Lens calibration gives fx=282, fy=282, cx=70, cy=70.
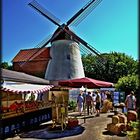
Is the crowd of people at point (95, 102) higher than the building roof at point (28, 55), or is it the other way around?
the building roof at point (28, 55)

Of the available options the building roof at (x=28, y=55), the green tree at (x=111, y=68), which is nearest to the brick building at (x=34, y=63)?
the building roof at (x=28, y=55)

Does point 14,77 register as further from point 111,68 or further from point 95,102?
point 111,68

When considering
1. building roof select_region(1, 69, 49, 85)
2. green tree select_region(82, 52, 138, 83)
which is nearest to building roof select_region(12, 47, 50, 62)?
green tree select_region(82, 52, 138, 83)

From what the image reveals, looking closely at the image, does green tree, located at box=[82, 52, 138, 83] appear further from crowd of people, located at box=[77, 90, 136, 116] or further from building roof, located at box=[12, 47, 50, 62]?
crowd of people, located at box=[77, 90, 136, 116]

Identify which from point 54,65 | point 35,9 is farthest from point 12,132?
point 35,9

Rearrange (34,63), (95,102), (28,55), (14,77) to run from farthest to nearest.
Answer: (28,55), (34,63), (95,102), (14,77)

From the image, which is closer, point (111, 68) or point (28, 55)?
point (111, 68)

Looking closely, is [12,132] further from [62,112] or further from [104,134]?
[104,134]

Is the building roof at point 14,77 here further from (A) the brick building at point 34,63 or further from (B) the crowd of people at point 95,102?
(A) the brick building at point 34,63

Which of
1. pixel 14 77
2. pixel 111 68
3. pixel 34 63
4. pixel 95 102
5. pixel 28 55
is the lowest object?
pixel 95 102

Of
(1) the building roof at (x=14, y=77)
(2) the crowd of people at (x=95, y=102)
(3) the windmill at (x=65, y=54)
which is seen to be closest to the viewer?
(1) the building roof at (x=14, y=77)

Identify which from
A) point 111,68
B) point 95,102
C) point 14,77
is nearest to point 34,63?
point 111,68

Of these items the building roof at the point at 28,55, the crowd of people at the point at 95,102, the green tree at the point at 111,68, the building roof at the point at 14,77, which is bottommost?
the crowd of people at the point at 95,102

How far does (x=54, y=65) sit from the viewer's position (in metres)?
35.0
